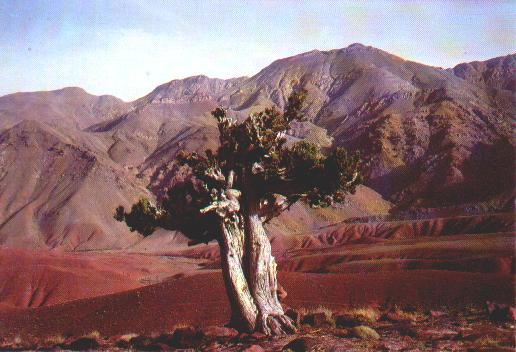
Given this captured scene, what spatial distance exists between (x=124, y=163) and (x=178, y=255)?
5759cm

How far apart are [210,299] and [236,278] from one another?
1164 centimetres

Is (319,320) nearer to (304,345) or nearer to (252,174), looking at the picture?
(304,345)

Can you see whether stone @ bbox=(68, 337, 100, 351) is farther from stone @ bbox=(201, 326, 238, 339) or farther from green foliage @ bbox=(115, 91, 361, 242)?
green foliage @ bbox=(115, 91, 361, 242)

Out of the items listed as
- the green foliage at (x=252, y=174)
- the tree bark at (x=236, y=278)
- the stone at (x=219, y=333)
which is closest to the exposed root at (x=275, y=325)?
the tree bark at (x=236, y=278)

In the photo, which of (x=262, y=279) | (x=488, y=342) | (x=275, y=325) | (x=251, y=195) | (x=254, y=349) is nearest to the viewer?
(x=488, y=342)

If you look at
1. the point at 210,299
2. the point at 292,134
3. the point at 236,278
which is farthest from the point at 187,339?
the point at 292,134

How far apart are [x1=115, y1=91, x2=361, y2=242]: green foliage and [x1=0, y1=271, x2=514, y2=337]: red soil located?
757 cm

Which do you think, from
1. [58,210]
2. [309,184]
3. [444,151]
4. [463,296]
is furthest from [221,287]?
[444,151]

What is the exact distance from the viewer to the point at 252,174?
14.3 metres

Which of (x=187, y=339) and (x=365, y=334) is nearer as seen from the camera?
(x=365, y=334)

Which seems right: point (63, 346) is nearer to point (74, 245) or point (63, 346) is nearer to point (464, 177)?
point (74, 245)

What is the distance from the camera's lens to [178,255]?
Answer: 3423 inches

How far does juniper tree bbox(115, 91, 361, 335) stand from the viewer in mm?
13406

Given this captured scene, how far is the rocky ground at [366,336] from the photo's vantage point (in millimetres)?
10125
